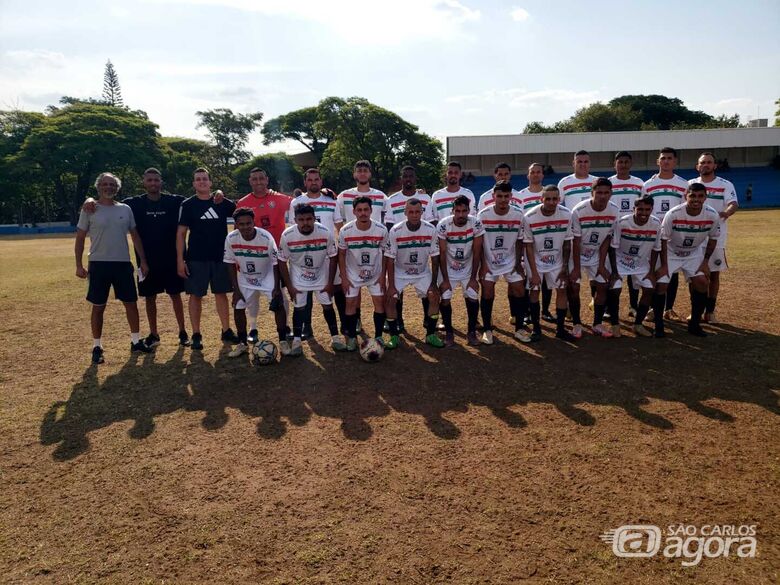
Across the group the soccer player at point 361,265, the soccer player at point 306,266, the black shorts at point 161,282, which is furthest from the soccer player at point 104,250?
the soccer player at point 361,265

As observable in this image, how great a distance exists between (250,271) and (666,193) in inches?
244

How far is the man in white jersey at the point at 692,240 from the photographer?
697cm

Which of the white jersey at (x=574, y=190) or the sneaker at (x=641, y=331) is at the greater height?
the white jersey at (x=574, y=190)

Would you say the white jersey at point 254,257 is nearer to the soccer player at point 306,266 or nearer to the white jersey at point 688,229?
the soccer player at point 306,266

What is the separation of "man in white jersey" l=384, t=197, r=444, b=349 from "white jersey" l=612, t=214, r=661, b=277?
2.56 m

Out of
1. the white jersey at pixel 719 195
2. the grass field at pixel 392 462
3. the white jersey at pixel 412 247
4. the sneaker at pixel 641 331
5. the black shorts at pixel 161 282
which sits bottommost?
the grass field at pixel 392 462

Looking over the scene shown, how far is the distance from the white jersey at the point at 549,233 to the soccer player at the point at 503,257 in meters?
0.15

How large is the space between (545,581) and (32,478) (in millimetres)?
3806

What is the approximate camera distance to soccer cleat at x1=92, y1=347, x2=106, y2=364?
6672mm

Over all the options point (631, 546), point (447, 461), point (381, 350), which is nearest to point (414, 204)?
point (381, 350)

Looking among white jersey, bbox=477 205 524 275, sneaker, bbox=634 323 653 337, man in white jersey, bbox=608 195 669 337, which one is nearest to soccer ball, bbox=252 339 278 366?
white jersey, bbox=477 205 524 275

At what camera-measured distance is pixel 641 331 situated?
23.1 ft

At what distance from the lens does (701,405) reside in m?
4.82

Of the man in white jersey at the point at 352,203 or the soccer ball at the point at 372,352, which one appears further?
the man in white jersey at the point at 352,203
